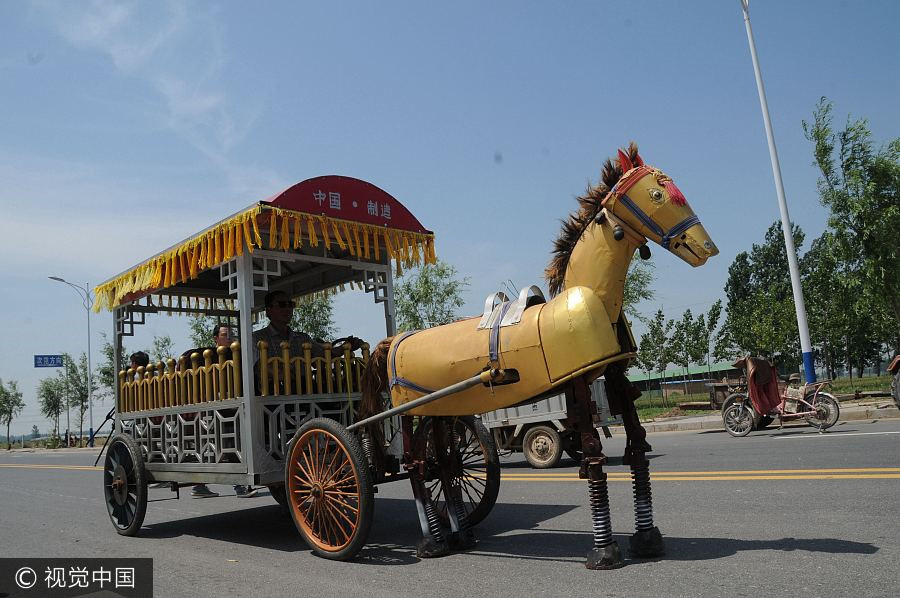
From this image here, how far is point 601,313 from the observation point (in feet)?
15.6

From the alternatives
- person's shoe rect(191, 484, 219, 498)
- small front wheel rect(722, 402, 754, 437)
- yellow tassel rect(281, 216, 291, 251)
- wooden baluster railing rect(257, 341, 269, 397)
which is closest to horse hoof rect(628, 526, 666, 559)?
wooden baluster railing rect(257, 341, 269, 397)

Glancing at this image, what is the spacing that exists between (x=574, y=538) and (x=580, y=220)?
273 cm

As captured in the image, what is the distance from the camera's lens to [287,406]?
7.07m

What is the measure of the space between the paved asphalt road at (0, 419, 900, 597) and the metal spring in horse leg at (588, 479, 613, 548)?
219mm

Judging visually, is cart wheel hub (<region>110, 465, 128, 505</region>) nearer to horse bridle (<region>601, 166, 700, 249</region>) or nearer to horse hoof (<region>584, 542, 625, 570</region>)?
horse hoof (<region>584, 542, 625, 570</region>)

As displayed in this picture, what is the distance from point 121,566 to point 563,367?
4243 millimetres

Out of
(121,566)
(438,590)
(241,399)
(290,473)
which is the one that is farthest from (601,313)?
(121,566)

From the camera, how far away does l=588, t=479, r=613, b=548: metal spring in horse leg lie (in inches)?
185

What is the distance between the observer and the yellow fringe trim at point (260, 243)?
21.5 ft

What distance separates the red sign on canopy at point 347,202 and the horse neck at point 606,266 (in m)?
2.77

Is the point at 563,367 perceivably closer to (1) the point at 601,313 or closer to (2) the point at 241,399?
(1) the point at 601,313

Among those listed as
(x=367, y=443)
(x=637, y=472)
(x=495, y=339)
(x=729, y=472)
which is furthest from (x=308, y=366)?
(x=729, y=472)

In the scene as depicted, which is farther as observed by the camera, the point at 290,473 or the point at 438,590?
the point at 290,473

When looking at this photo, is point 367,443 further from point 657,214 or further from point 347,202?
point 657,214
